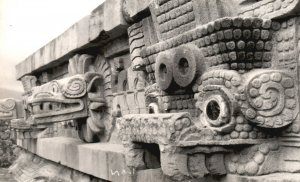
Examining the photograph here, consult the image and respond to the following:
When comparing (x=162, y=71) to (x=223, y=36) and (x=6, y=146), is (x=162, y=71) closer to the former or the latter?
(x=223, y=36)

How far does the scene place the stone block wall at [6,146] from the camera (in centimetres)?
1179

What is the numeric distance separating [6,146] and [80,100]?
6867 mm

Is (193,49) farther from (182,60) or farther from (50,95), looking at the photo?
(50,95)

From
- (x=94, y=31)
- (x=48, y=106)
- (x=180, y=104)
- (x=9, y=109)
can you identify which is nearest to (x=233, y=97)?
(x=180, y=104)

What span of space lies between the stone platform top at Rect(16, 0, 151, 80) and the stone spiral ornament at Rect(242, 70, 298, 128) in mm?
1640

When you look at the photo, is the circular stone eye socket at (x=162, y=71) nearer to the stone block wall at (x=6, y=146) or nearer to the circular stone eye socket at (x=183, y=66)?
the circular stone eye socket at (x=183, y=66)

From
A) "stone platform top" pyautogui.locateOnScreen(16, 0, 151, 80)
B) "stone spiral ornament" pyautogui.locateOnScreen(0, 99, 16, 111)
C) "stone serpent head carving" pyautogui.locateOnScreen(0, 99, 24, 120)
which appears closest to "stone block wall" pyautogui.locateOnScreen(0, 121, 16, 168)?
"stone serpent head carving" pyautogui.locateOnScreen(0, 99, 24, 120)

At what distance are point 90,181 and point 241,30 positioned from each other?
373cm

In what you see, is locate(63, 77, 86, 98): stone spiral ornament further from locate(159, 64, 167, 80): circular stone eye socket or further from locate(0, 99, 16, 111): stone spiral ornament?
locate(0, 99, 16, 111): stone spiral ornament

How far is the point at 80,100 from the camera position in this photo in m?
5.82

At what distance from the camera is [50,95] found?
5.86 meters

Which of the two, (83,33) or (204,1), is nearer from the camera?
(204,1)

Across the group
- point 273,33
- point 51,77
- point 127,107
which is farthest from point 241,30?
point 51,77

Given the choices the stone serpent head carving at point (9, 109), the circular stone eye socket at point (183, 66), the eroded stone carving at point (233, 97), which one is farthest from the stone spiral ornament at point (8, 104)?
the circular stone eye socket at point (183, 66)
